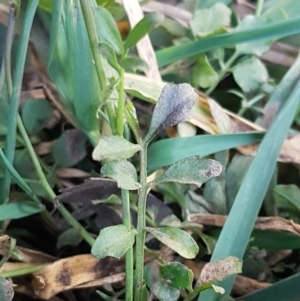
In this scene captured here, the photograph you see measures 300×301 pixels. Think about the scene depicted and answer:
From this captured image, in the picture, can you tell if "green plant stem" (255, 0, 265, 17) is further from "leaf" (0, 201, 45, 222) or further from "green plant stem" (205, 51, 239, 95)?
"leaf" (0, 201, 45, 222)

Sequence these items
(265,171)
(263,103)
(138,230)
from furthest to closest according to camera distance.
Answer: (263,103)
(265,171)
(138,230)

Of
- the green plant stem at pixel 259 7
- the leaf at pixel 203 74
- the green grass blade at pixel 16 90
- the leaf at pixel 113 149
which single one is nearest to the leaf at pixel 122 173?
the leaf at pixel 113 149

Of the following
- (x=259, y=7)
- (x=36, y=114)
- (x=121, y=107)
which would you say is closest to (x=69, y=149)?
(x=36, y=114)

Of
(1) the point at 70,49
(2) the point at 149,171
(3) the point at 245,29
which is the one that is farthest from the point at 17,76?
(3) the point at 245,29

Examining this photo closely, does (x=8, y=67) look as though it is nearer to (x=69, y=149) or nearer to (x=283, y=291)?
(x=69, y=149)

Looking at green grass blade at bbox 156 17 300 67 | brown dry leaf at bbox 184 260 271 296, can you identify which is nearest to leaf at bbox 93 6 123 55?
green grass blade at bbox 156 17 300 67

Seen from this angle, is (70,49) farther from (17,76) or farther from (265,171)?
(265,171)
